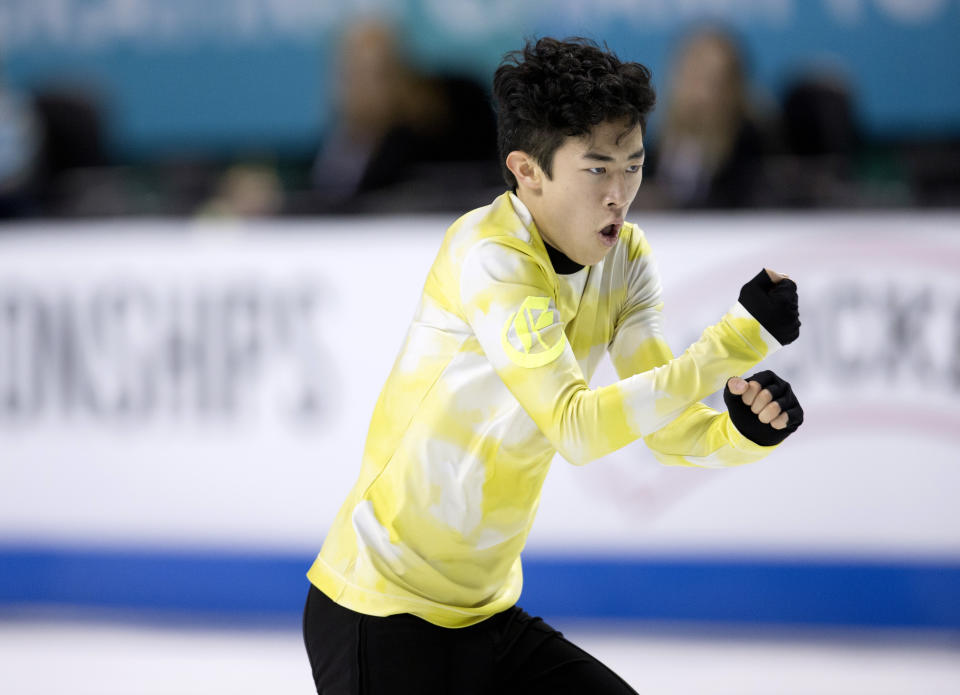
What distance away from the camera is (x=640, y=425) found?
70.7 inches

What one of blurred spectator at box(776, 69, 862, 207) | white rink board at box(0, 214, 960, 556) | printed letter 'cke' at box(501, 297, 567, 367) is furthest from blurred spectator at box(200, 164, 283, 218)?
printed letter 'cke' at box(501, 297, 567, 367)

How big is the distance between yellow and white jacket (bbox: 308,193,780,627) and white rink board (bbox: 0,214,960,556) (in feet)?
7.86

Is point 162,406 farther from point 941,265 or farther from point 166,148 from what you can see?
point 941,265

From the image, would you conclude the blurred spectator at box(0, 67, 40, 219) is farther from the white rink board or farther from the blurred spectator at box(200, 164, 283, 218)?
the blurred spectator at box(200, 164, 283, 218)

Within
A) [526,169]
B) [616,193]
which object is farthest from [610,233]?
[526,169]

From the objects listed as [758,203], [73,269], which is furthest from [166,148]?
[758,203]

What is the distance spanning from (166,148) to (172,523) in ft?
6.21

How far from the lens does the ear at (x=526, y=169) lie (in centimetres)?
195

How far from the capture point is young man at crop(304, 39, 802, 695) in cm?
182

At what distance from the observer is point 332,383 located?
4707 mm

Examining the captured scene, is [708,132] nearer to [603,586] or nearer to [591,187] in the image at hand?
[603,586]

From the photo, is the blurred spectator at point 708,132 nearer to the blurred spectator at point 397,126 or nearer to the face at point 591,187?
the blurred spectator at point 397,126

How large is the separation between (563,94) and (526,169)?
6.2 inches

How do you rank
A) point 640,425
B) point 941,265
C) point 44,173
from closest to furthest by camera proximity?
point 640,425 < point 941,265 < point 44,173
